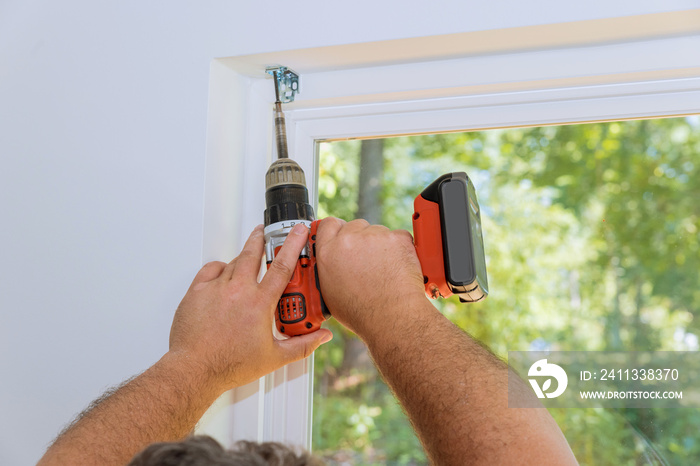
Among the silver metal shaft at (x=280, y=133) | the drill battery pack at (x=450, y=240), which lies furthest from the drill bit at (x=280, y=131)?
the drill battery pack at (x=450, y=240)

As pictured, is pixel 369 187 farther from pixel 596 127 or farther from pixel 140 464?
pixel 140 464

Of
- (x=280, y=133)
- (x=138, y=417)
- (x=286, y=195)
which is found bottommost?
(x=138, y=417)

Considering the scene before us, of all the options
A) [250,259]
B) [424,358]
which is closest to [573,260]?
[424,358]

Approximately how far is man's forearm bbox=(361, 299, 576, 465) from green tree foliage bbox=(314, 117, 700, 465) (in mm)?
311

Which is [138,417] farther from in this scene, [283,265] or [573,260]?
[573,260]

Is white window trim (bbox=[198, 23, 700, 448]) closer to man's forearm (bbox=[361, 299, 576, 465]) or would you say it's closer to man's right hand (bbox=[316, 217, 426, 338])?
man's right hand (bbox=[316, 217, 426, 338])

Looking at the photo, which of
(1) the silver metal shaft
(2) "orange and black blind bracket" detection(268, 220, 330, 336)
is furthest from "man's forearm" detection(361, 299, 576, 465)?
(1) the silver metal shaft

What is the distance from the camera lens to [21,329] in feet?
3.43

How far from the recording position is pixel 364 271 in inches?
33.1

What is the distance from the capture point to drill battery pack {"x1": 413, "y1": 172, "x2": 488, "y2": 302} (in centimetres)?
80

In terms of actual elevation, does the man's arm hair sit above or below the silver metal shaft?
below

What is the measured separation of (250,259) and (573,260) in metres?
0.57

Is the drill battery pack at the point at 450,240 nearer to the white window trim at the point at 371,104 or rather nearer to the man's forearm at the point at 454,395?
the man's forearm at the point at 454,395

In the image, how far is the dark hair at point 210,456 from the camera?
1.48 ft
